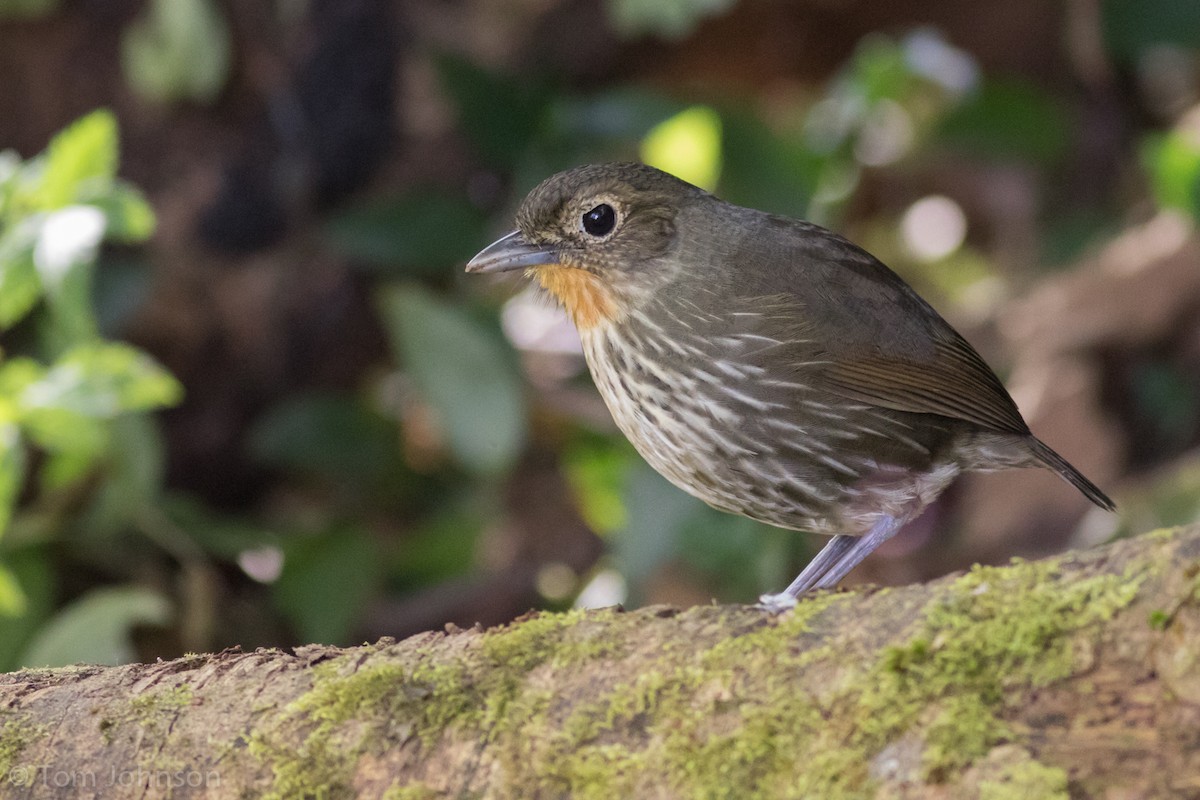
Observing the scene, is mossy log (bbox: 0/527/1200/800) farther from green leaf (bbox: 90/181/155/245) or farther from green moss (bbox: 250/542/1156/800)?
green leaf (bbox: 90/181/155/245)

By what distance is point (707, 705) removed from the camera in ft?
6.32

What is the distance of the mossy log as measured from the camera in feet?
5.62

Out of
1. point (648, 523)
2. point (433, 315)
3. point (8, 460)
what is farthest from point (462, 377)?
point (8, 460)

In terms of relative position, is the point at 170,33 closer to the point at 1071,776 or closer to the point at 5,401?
the point at 5,401

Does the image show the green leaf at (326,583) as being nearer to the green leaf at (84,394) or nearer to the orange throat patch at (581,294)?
the green leaf at (84,394)

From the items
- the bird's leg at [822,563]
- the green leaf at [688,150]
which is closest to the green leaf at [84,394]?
the bird's leg at [822,563]

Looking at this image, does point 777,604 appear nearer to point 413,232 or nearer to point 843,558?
point 843,558

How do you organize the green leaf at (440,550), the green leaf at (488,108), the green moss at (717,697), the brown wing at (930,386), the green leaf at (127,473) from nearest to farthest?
the green moss at (717,697)
the brown wing at (930,386)
the green leaf at (127,473)
the green leaf at (488,108)
the green leaf at (440,550)

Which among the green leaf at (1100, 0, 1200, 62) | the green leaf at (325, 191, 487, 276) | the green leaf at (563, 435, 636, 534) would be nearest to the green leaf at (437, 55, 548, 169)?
the green leaf at (325, 191, 487, 276)

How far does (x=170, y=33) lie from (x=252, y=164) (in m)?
0.56

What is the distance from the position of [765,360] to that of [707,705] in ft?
3.99

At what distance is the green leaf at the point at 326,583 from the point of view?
4.84m

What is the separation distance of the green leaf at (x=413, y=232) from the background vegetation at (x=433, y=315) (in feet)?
0.04

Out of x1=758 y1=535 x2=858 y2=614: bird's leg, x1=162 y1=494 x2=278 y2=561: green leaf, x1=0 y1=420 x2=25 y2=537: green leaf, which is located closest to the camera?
x1=758 y1=535 x2=858 y2=614: bird's leg
